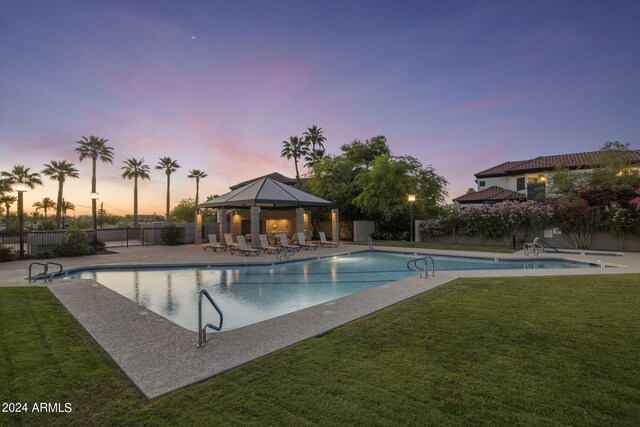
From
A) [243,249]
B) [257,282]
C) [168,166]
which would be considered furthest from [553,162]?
[168,166]

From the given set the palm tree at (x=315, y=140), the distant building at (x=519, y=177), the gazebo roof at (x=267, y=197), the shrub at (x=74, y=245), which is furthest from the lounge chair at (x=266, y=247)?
the palm tree at (x=315, y=140)

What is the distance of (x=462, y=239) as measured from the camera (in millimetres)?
20609

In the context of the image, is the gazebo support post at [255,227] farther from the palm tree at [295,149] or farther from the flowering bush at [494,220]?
the palm tree at [295,149]

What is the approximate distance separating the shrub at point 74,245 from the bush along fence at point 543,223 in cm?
2005

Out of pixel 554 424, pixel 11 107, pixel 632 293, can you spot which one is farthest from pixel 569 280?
pixel 11 107

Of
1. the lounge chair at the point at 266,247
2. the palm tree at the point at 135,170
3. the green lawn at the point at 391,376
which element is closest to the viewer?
the green lawn at the point at 391,376

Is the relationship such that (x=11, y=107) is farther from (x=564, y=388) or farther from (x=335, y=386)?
(x=564, y=388)

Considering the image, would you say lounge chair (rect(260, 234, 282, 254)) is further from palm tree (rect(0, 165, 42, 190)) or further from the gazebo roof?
palm tree (rect(0, 165, 42, 190))

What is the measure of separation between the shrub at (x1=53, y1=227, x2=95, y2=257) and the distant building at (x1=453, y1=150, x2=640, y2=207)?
27.5 m

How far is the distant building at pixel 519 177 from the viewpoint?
29094 mm

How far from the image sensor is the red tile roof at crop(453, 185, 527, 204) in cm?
3053

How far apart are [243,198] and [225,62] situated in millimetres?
7172

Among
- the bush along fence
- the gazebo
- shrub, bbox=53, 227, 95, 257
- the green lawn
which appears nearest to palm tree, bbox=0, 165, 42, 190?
shrub, bbox=53, 227, 95, 257

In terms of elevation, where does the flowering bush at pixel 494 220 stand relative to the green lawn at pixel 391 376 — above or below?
above
